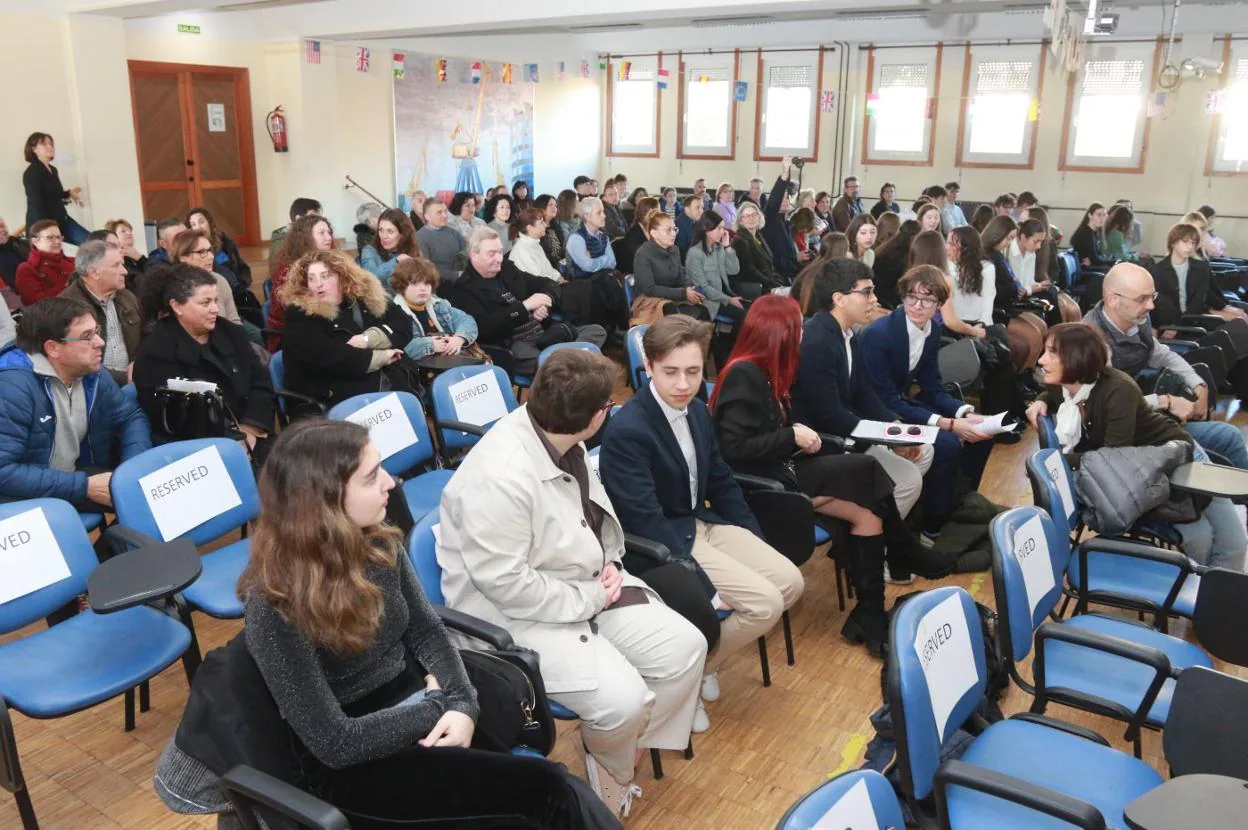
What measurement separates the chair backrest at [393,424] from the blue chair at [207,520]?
1.42 feet

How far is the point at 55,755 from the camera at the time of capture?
2.70 meters

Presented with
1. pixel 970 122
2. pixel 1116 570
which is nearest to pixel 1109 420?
pixel 1116 570

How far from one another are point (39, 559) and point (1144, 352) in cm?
431

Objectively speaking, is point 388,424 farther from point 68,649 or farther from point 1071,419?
point 1071,419

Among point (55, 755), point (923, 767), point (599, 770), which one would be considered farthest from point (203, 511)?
point (923, 767)

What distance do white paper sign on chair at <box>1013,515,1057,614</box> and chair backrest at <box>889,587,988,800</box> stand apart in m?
0.34

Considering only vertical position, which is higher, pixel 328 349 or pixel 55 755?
pixel 328 349

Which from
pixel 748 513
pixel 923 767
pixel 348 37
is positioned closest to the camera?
pixel 923 767

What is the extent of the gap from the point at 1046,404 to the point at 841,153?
11192 millimetres

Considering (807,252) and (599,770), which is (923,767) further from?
(807,252)

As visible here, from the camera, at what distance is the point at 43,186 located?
25.7 ft

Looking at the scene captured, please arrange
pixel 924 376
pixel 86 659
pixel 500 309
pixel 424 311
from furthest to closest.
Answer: pixel 500 309 < pixel 424 311 < pixel 924 376 < pixel 86 659

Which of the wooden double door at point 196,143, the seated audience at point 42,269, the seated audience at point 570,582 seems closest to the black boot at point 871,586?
the seated audience at point 570,582

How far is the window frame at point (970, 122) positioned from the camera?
12.7 metres
